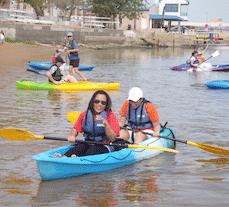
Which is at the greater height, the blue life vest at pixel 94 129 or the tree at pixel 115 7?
the tree at pixel 115 7

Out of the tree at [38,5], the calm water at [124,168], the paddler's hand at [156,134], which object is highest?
the tree at [38,5]

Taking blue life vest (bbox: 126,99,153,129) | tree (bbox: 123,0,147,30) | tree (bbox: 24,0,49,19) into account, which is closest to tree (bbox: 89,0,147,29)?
tree (bbox: 123,0,147,30)

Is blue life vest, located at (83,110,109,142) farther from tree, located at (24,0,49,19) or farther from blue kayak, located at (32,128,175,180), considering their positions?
tree, located at (24,0,49,19)

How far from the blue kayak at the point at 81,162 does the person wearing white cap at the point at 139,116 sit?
0.29 m

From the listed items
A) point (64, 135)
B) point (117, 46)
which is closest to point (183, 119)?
point (64, 135)

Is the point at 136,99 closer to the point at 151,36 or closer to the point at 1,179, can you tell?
the point at 1,179

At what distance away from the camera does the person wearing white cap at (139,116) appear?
23.1 ft

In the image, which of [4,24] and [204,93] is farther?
[4,24]

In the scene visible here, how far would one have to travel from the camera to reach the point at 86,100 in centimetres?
1293

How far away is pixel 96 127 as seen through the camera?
619cm

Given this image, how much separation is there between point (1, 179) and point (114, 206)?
1766 millimetres

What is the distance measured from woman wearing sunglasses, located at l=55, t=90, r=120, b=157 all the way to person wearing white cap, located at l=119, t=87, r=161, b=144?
0.83 m

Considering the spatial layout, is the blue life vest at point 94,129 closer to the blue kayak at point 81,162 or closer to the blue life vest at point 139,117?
the blue kayak at point 81,162

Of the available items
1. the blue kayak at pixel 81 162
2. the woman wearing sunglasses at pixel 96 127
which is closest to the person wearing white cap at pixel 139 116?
the blue kayak at pixel 81 162
